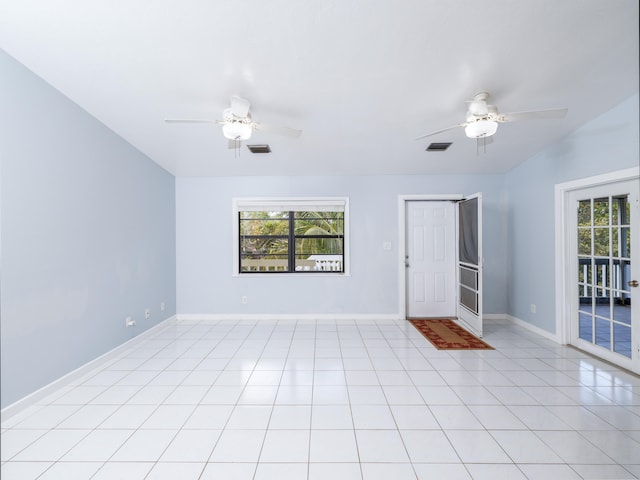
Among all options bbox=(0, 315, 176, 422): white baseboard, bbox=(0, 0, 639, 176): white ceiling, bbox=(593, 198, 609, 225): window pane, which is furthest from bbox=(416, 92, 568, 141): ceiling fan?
bbox=(0, 315, 176, 422): white baseboard

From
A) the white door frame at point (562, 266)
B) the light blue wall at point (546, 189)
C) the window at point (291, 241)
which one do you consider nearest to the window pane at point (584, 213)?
the white door frame at point (562, 266)

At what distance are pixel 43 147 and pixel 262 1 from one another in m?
2.24

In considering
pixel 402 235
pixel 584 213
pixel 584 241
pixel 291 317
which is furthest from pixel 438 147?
pixel 291 317

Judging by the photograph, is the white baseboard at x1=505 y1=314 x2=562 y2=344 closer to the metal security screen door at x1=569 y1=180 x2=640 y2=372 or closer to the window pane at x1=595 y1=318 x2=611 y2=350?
the metal security screen door at x1=569 y1=180 x2=640 y2=372

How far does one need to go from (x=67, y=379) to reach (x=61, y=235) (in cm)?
132

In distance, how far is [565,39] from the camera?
238 cm

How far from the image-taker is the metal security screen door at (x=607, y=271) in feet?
10.2

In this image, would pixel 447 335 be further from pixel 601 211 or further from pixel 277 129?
pixel 277 129

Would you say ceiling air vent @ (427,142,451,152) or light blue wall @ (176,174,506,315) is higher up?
ceiling air vent @ (427,142,451,152)

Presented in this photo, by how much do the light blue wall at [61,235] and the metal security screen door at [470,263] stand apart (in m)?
4.40

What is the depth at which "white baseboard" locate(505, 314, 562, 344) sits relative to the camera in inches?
155

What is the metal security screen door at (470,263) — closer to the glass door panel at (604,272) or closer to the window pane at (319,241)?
the glass door panel at (604,272)

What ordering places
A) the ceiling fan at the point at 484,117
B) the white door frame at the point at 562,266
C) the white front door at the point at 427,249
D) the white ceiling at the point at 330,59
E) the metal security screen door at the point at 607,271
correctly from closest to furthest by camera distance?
the white ceiling at the point at 330,59 < the ceiling fan at the point at 484,117 < the metal security screen door at the point at 607,271 < the white door frame at the point at 562,266 < the white front door at the point at 427,249

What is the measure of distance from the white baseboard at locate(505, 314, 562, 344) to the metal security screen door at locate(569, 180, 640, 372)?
0.19 meters
